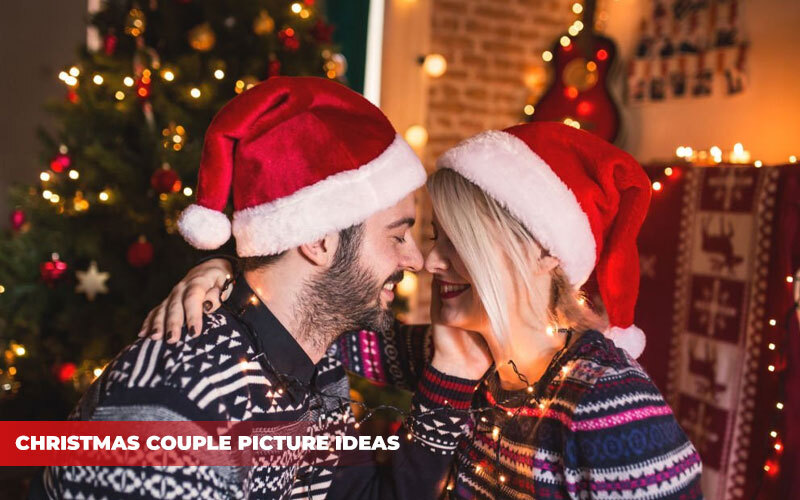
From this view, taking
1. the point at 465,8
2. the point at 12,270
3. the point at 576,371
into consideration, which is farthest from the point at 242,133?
the point at 465,8

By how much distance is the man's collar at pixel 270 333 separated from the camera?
128 cm

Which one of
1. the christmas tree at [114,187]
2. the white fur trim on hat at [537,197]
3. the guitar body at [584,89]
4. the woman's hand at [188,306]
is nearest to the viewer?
the woman's hand at [188,306]

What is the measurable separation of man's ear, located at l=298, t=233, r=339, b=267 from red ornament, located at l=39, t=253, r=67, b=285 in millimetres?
1418

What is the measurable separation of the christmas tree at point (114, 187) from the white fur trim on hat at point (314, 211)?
1005 mm

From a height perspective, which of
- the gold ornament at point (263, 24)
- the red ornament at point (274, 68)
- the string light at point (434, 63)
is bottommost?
the red ornament at point (274, 68)

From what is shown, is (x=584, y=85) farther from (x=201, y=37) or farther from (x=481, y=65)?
(x=201, y=37)

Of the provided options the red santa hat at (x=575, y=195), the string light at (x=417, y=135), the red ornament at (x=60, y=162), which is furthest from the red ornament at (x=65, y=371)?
the string light at (x=417, y=135)

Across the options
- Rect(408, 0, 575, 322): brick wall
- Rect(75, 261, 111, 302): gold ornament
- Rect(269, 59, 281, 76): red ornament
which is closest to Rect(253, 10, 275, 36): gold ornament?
Rect(269, 59, 281, 76): red ornament

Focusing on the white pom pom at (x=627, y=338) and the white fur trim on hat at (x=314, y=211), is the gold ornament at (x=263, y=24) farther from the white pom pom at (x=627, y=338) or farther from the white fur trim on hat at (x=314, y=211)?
the white pom pom at (x=627, y=338)

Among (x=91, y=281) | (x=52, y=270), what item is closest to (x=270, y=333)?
(x=91, y=281)

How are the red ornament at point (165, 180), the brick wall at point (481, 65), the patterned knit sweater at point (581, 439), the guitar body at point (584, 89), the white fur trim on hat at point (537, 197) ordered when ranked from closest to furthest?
the patterned knit sweater at point (581, 439) < the white fur trim on hat at point (537, 197) < the red ornament at point (165, 180) < the guitar body at point (584, 89) < the brick wall at point (481, 65)

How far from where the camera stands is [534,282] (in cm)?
134

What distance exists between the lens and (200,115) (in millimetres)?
2299

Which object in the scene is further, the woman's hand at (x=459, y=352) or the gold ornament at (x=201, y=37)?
the gold ornament at (x=201, y=37)
